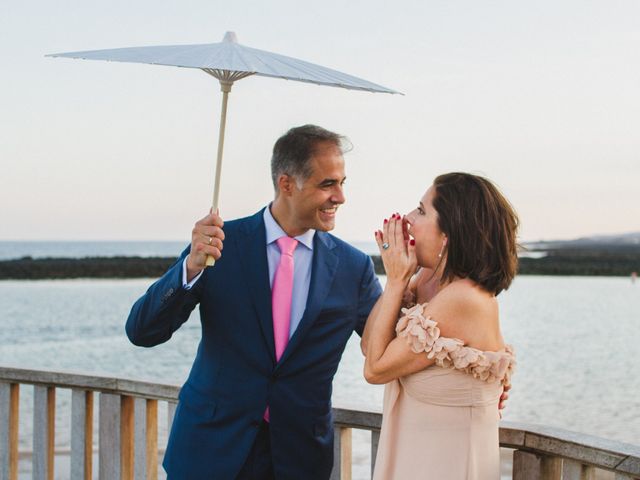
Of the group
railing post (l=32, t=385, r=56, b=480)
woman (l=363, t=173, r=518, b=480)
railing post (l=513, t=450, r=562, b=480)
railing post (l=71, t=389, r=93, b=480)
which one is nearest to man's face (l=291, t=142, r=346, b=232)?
woman (l=363, t=173, r=518, b=480)

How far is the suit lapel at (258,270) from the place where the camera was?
2604 millimetres

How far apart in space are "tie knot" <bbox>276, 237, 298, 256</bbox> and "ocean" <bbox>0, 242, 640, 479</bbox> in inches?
23.1

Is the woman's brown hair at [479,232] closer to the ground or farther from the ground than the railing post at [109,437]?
farther from the ground

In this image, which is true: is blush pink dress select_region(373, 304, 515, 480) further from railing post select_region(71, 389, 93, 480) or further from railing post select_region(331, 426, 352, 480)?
railing post select_region(71, 389, 93, 480)

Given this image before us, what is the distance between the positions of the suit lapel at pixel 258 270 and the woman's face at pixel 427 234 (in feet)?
1.62

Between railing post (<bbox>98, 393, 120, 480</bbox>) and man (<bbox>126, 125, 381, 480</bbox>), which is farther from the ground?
man (<bbox>126, 125, 381, 480</bbox>)

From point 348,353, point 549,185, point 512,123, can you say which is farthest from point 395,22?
point 549,185

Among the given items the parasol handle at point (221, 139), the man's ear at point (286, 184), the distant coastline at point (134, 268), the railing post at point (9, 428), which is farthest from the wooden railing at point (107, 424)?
the distant coastline at point (134, 268)

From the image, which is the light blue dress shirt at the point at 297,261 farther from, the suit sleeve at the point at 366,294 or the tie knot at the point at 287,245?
the suit sleeve at the point at 366,294

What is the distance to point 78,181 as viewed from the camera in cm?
3083

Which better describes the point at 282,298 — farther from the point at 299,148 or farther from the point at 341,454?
the point at 341,454

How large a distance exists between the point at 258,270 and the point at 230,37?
702mm

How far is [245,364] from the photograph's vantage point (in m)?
2.61

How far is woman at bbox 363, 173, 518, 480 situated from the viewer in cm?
231
